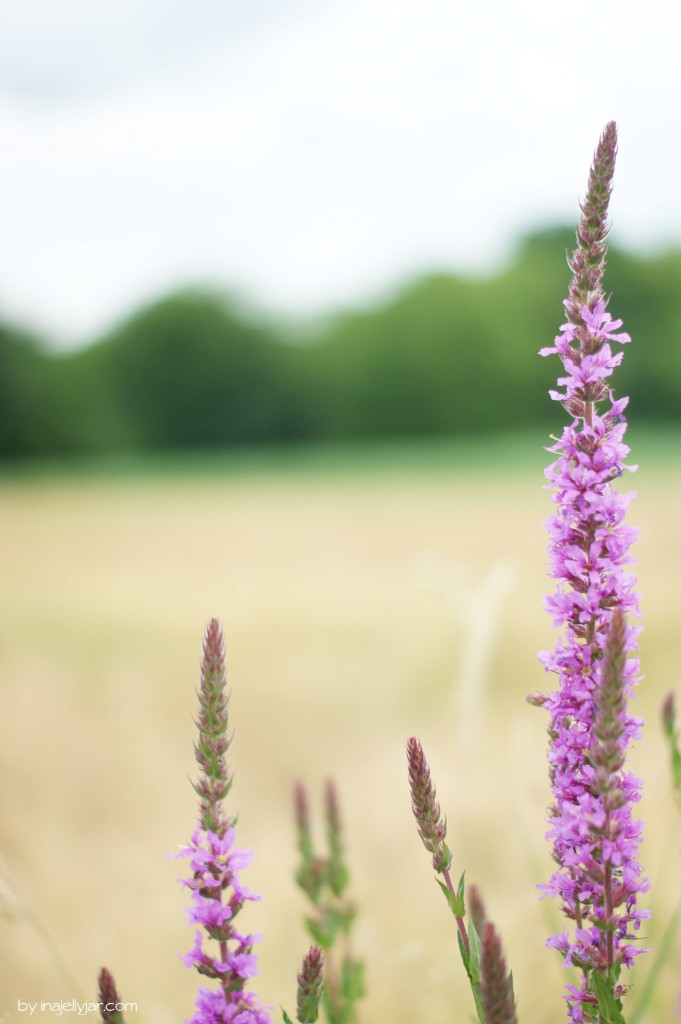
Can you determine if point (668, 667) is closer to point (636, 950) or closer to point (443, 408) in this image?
point (636, 950)

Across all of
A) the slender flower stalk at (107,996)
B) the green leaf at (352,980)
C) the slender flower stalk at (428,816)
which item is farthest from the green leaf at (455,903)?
the green leaf at (352,980)

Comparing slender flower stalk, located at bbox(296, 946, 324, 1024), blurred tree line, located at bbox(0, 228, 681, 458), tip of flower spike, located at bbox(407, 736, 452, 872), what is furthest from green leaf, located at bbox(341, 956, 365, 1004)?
blurred tree line, located at bbox(0, 228, 681, 458)

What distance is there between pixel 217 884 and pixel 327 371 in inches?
369

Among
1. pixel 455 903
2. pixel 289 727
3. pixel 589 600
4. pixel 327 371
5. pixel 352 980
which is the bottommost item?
pixel 352 980

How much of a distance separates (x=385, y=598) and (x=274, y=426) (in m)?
4.94

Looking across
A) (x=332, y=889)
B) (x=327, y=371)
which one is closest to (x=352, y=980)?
(x=332, y=889)

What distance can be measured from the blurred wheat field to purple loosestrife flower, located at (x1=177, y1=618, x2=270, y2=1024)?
27 centimetres

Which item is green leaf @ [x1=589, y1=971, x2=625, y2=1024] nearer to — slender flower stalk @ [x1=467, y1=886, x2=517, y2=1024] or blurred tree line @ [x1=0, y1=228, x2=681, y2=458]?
slender flower stalk @ [x1=467, y1=886, x2=517, y2=1024]

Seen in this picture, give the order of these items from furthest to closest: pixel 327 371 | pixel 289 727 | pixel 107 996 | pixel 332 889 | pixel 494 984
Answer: pixel 327 371, pixel 289 727, pixel 332 889, pixel 107 996, pixel 494 984

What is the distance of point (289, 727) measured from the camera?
3719 mm

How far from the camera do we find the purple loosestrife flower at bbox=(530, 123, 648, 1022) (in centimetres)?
88

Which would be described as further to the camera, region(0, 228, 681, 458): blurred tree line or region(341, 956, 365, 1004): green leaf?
region(0, 228, 681, 458): blurred tree line

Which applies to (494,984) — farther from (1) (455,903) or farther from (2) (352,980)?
(2) (352,980)

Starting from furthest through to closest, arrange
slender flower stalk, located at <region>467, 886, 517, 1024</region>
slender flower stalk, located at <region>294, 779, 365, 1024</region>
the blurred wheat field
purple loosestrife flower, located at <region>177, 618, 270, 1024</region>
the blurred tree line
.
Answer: the blurred tree line < the blurred wheat field < slender flower stalk, located at <region>294, 779, 365, 1024</region> < purple loosestrife flower, located at <region>177, 618, 270, 1024</region> < slender flower stalk, located at <region>467, 886, 517, 1024</region>
